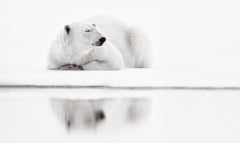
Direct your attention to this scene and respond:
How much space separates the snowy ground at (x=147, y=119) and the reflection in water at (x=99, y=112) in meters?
0.04

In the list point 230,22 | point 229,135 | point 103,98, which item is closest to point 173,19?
point 230,22

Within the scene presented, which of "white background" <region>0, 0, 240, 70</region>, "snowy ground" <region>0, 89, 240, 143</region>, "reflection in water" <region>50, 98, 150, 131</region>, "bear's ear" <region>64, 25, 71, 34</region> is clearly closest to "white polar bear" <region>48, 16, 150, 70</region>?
"bear's ear" <region>64, 25, 71, 34</region>

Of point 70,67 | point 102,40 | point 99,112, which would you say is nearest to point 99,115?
point 99,112

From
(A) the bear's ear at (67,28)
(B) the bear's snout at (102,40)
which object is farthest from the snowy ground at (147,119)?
(A) the bear's ear at (67,28)

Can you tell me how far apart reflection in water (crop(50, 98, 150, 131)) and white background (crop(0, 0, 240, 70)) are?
8313 millimetres

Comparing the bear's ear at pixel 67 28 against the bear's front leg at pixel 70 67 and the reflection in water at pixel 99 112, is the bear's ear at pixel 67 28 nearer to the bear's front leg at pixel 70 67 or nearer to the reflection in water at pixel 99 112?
the bear's front leg at pixel 70 67

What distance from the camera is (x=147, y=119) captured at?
387cm

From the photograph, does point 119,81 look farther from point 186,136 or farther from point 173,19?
point 173,19

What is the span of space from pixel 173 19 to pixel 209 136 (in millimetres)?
22536

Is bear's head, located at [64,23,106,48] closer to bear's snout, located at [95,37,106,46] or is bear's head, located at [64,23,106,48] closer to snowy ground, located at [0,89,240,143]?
bear's snout, located at [95,37,106,46]

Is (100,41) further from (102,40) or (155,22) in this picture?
(155,22)

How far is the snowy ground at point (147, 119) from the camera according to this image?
3221mm

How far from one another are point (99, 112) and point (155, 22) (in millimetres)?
19741

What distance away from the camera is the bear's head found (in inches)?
308
